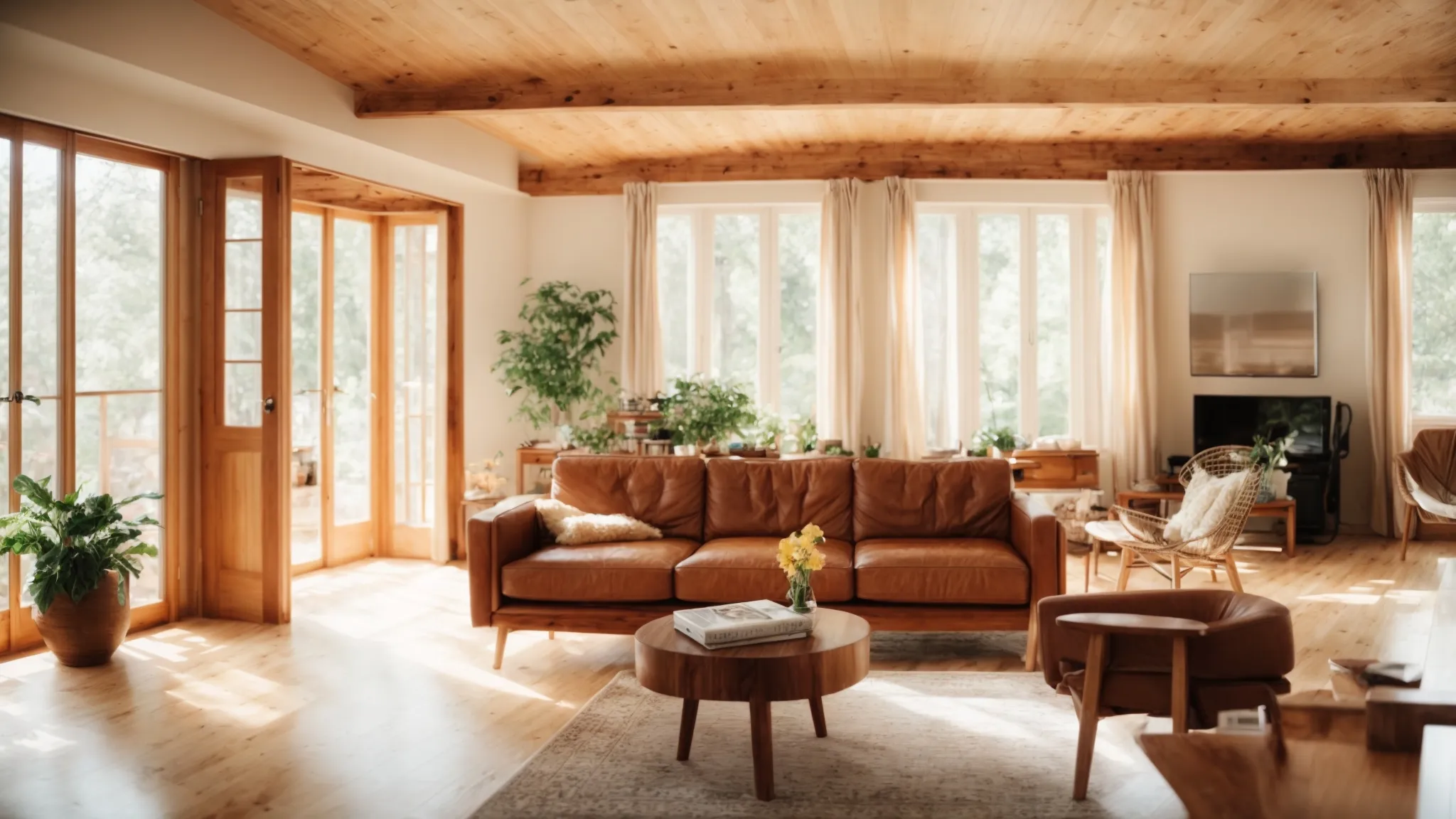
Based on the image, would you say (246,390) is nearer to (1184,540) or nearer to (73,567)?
(73,567)

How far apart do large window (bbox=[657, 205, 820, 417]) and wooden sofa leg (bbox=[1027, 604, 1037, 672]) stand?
12.4 ft

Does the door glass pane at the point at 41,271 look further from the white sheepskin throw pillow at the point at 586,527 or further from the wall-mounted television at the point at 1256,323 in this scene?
the wall-mounted television at the point at 1256,323

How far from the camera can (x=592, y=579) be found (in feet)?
14.5

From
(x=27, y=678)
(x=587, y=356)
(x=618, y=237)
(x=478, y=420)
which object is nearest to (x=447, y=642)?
(x=27, y=678)

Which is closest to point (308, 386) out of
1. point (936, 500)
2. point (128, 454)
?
point (128, 454)

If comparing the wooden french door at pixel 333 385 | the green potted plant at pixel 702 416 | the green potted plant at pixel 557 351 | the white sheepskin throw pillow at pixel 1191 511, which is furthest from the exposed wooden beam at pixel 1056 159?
the white sheepskin throw pillow at pixel 1191 511

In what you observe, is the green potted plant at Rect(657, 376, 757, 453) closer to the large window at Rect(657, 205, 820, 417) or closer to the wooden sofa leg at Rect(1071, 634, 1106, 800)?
the large window at Rect(657, 205, 820, 417)

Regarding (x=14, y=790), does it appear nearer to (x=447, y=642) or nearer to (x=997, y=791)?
(x=447, y=642)

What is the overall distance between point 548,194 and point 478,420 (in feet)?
6.18

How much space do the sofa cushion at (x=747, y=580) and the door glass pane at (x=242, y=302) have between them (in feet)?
8.15

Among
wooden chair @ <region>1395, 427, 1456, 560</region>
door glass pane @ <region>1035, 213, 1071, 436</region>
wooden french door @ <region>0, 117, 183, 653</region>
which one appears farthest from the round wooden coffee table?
wooden chair @ <region>1395, 427, 1456, 560</region>

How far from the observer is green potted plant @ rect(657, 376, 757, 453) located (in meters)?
6.68

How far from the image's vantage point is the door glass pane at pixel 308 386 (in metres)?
6.54

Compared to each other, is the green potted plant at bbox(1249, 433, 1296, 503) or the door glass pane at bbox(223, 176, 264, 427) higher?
the door glass pane at bbox(223, 176, 264, 427)
